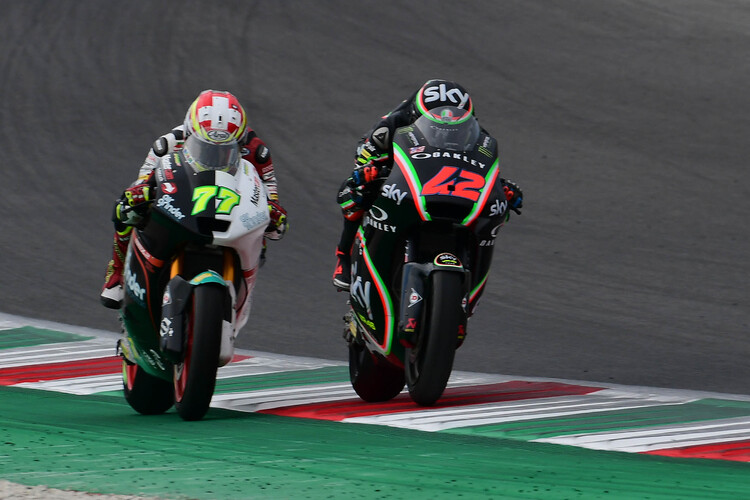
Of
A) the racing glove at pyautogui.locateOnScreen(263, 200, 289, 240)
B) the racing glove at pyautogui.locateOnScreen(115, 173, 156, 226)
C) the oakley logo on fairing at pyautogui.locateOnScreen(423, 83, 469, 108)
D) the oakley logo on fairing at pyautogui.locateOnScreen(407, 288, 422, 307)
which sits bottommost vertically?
the oakley logo on fairing at pyautogui.locateOnScreen(407, 288, 422, 307)

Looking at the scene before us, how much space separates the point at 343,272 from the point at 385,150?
795mm

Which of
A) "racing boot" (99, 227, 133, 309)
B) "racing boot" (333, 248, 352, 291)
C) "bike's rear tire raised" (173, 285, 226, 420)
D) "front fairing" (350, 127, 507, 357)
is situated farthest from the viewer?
"racing boot" (333, 248, 352, 291)

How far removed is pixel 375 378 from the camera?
7395 millimetres

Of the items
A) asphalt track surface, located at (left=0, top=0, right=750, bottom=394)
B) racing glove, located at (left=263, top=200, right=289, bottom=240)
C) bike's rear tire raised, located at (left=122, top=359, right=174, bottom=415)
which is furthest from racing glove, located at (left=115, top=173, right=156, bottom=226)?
asphalt track surface, located at (left=0, top=0, right=750, bottom=394)

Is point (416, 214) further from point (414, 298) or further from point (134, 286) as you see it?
point (134, 286)

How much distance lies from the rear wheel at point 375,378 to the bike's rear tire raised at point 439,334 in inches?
24.3

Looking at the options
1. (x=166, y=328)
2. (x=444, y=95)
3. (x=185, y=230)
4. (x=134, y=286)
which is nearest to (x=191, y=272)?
(x=185, y=230)

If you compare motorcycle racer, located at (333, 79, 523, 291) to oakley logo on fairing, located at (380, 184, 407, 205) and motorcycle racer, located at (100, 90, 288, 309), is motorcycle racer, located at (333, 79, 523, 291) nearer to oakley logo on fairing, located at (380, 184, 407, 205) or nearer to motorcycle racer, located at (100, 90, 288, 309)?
oakley logo on fairing, located at (380, 184, 407, 205)

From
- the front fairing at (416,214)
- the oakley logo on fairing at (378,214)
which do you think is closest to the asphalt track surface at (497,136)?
the front fairing at (416,214)

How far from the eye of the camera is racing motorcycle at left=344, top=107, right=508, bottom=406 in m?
6.65

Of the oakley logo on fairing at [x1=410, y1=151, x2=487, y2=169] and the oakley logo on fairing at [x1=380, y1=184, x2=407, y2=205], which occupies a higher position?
the oakley logo on fairing at [x1=410, y1=151, x2=487, y2=169]

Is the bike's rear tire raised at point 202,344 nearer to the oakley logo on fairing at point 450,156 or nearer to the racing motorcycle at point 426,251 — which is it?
the racing motorcycle at point 426,251

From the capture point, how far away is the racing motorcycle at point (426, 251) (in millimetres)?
6648

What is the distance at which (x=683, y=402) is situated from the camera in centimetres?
726
